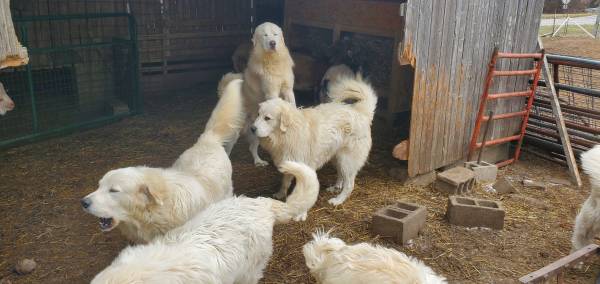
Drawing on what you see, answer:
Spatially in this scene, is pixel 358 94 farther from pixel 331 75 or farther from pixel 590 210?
pixel 331 75

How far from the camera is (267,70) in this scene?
263 inches

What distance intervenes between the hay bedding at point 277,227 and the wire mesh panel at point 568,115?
0.51m

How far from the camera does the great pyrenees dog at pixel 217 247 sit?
101 inches

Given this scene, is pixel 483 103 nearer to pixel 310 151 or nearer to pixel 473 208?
pixel 473 208

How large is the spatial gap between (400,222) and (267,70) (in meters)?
3.14

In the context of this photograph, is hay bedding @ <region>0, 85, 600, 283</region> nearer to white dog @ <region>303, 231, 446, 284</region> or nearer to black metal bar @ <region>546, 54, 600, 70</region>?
white dog @ <region>303, 231, 446, 284</region>

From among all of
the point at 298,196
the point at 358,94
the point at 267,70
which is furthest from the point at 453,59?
the point at 298,196

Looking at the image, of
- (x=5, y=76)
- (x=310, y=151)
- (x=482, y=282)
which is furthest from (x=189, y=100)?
(x=482, y=282)

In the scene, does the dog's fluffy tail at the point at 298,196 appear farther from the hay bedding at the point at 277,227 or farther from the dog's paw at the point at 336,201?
the dog's paw at the point at 336,201

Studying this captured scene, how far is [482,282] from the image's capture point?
4.28 metres

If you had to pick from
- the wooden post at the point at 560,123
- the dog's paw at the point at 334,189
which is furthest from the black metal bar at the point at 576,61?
the dog's paw at the point at 334,189

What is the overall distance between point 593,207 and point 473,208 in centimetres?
122

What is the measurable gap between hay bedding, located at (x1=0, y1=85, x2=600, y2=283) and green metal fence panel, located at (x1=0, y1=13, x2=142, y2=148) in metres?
0.91

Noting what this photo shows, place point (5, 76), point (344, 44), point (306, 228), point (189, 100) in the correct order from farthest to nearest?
point (189, 100), point (344, 44), point (5, 76), point (306, 228)
